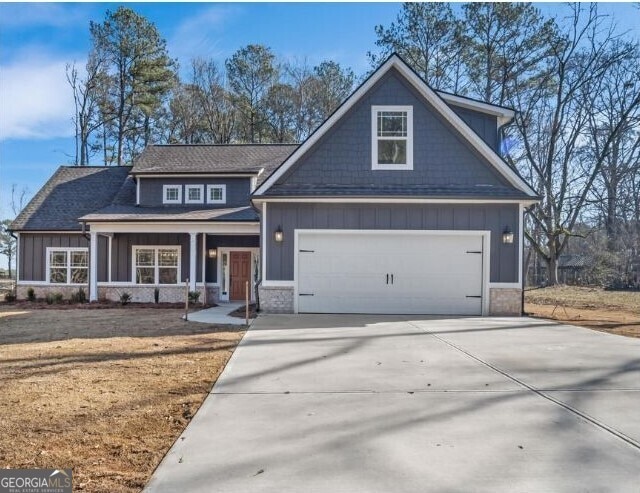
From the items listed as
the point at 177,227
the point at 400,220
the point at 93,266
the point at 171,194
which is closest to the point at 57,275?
the point at 93,266

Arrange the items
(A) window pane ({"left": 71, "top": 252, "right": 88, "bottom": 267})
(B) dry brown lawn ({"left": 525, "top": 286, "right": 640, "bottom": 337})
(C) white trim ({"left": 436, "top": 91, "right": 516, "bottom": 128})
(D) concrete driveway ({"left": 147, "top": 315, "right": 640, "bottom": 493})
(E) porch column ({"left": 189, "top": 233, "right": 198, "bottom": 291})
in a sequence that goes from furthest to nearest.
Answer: (A) window pane ({"left": 71, "top": 252, "right": 88, "bottom": 267}) → (E) porch column ({"left": 189, "top": 233, "right": 198, "bottom": 291}) → (C) white trim ({"left": 436, "top": 91, "right": 516, "bottom": 128}) → (B) dry brown lawn ({"left": 525, "top": 286, "right": 640, "bottom": 337}) → (D) concrete driveway ({"left": 147, "top": 315, "right": 640, "bottom": 493})

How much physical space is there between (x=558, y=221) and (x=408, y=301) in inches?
677

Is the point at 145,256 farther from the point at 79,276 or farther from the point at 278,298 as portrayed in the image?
the point at 278,298

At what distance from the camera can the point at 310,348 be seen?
6973 millimetres

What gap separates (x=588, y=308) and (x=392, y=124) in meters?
9.06

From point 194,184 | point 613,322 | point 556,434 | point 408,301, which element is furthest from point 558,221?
point 556,434

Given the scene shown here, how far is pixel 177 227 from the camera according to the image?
47.4 ft

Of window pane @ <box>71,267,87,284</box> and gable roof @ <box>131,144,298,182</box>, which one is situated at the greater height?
Result: gable roof @ <box>131,144,298,182</box>

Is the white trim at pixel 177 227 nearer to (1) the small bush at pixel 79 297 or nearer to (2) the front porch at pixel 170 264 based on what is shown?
(2) the front porch at pixel 170 264

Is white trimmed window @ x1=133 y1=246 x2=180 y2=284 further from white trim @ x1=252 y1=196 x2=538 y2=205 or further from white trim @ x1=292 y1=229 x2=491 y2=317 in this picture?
white trim @ x1=292 y1=229 x2=491 y2=317

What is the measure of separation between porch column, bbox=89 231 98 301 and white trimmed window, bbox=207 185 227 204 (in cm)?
402

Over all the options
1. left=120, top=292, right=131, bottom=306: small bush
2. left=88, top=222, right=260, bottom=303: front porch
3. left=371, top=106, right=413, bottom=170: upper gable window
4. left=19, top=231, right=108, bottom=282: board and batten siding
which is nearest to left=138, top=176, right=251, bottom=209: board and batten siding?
left=88, top=222, right=260, bottom=303: front porch

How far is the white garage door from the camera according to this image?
11258 mm

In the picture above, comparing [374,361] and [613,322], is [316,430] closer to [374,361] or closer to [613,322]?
[374,361]
